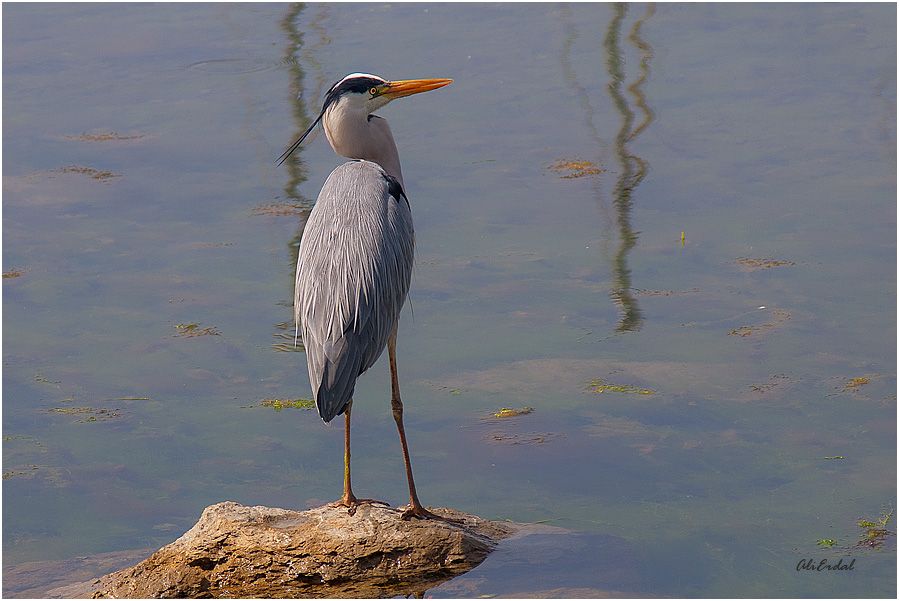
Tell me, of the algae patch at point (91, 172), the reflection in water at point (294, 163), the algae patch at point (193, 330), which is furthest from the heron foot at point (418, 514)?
the algae patch at point (91, 172)

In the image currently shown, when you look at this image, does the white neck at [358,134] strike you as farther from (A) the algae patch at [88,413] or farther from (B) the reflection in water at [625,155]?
(B) the reflection in water at [625,155]

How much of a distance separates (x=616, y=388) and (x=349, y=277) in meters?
2.36

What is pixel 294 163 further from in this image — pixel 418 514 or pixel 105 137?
pixel 418 514

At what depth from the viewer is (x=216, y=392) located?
25.1 feet

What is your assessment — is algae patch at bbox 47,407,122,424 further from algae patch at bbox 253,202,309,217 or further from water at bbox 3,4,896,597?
algae patch at bbox 253,202,309,217

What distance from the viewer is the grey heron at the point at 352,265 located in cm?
547

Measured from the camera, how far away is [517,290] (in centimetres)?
862

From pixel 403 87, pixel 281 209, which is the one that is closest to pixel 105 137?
pixel 281 209

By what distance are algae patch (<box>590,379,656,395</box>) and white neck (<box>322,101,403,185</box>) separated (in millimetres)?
1987

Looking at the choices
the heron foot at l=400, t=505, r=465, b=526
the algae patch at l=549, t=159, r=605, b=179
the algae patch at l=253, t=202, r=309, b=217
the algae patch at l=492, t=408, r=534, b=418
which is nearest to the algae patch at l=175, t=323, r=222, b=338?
the algae patch at l=253, t=202, r=309, b=217

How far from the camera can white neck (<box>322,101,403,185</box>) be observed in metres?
6.14

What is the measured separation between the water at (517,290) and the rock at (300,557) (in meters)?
0.15

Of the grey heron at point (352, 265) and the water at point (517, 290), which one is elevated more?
the grey heron at point (352, 265)

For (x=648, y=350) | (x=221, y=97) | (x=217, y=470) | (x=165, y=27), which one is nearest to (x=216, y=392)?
(x=217, y=470)
